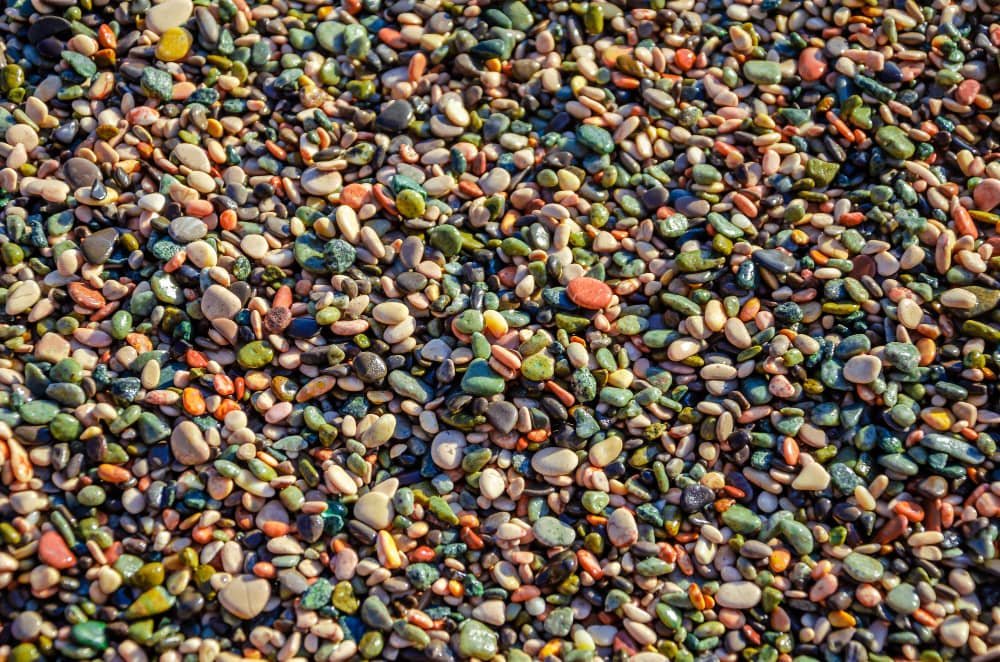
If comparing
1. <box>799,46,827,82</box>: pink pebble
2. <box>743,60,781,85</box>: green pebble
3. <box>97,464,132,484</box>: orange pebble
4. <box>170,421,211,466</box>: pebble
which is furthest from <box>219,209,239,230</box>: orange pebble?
<box>799,46,827,82</box>: pink pebble

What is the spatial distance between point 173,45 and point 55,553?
1132mm

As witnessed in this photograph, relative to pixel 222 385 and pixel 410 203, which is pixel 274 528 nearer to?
pixel 222 385

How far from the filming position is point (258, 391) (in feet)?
5.76

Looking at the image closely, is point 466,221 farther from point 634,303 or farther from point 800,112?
point 800,112

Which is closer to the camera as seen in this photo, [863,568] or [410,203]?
[863,568]

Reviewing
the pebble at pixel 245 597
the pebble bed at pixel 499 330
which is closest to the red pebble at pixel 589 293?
the pebble bed at pixel 499 330

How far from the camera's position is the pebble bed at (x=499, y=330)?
5.25 ft

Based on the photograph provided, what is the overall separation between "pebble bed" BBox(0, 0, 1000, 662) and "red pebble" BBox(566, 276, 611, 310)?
0.05 feet

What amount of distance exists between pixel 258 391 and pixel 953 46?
171 centimetres

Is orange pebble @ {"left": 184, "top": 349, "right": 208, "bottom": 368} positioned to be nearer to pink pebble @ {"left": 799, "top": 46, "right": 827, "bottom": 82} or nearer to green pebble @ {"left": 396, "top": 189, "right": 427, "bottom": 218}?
green pebble @ {"left": 396, "top": 189, "right": 427, "bottom": 218}

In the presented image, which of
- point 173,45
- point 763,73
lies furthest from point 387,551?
point 763,73

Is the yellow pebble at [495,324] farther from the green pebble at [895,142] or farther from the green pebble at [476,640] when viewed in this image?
the green pebble at [895,142]

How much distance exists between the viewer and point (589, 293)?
183 cm

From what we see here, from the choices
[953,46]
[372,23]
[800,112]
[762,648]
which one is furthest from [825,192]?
[372,23]
